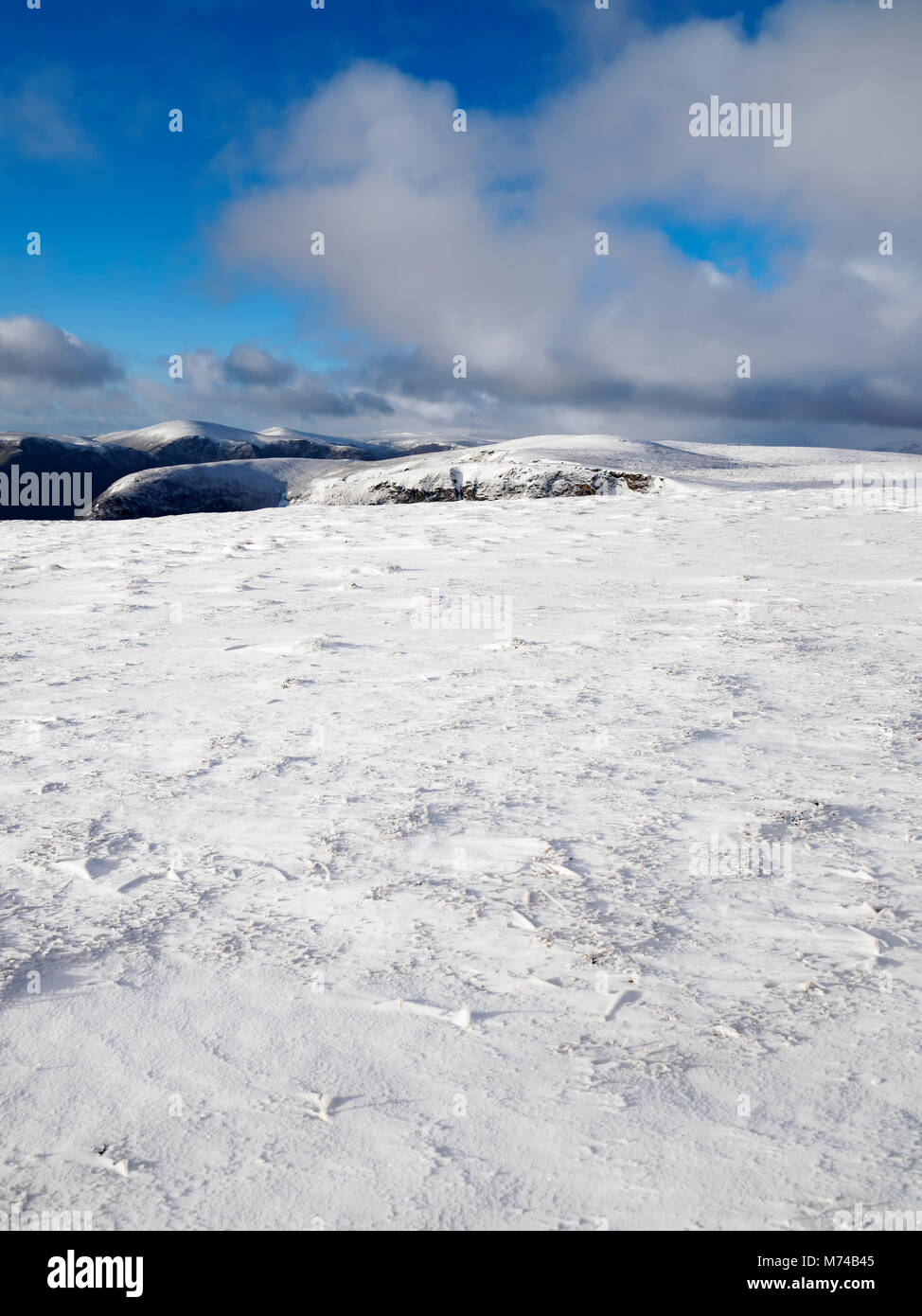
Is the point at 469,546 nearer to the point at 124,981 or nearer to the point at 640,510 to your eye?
the point at 640,510

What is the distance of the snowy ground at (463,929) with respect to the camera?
2.17 meters

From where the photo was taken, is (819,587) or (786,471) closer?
(819,587)

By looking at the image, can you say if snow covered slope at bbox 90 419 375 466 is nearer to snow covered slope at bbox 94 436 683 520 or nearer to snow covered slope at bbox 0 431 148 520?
snow covered slope at bbox 0 431 148 520

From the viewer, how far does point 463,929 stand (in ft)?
10.4

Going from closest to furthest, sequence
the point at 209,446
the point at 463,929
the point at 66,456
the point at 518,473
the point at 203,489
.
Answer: the point at 463,929
the point at 518,473
the point at 203,489
the point at 66,456
the point at 209,446

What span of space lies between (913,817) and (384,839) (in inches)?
101

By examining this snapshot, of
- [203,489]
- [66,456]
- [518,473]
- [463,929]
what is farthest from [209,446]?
[463,929]

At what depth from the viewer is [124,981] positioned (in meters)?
2.88

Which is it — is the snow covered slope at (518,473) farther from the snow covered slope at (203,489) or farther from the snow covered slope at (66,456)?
the snow covered slope at (66,456)

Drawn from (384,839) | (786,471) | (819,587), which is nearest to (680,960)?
(384,839)

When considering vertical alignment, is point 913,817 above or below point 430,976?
above

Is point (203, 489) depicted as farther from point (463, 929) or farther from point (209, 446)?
point (209, 446)
